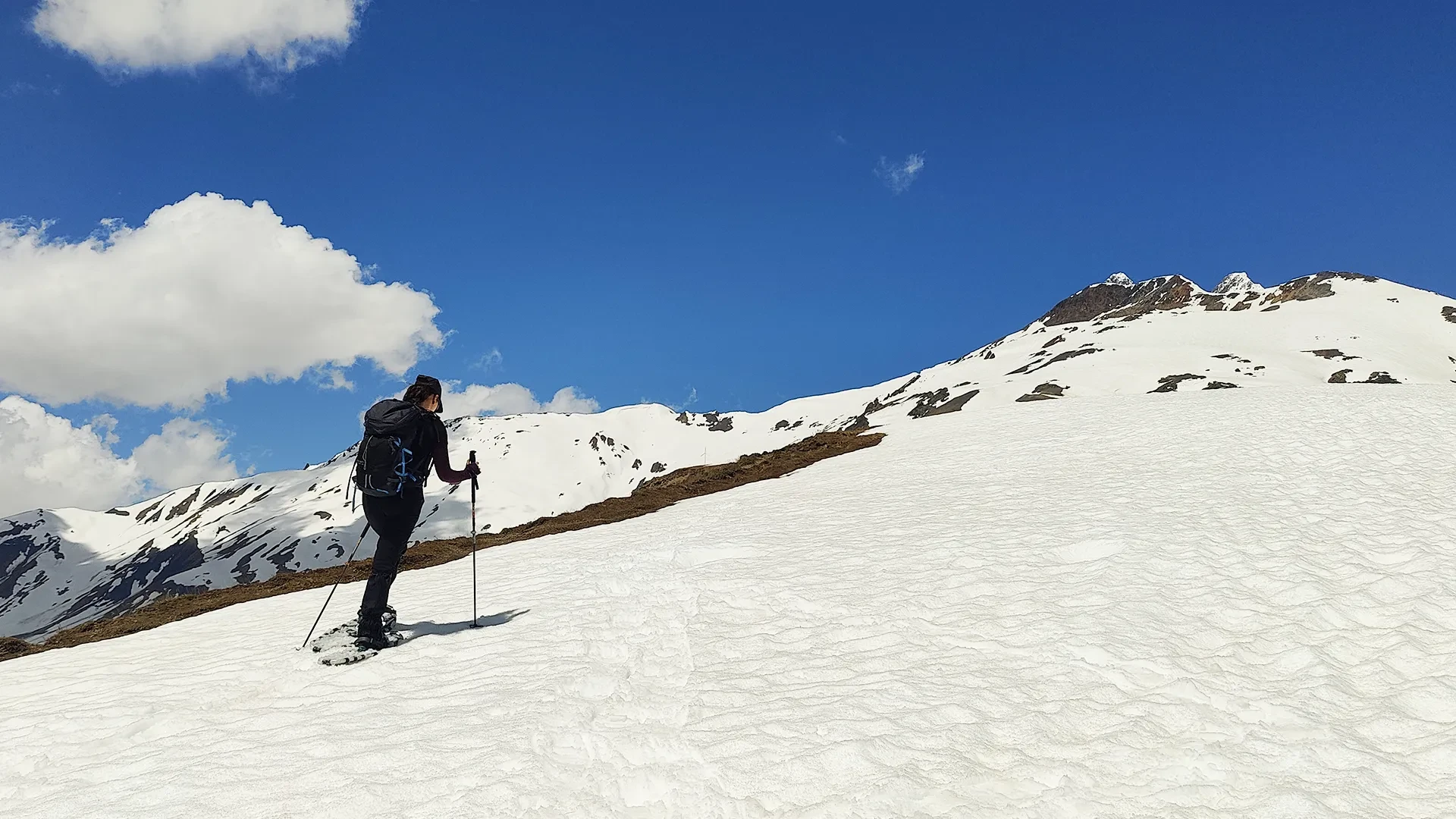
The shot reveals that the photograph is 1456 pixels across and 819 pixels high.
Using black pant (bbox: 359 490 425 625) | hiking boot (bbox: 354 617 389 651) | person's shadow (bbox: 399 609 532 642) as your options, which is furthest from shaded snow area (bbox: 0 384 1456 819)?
black pant (bbox: 359 490 425 625)

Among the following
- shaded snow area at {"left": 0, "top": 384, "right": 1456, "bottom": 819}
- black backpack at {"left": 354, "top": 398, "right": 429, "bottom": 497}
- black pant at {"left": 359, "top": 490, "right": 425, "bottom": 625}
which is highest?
black backpack at {"left": 354, "top": 398, "right": 429, "bottom": 497}

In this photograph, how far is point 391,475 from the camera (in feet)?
30.4

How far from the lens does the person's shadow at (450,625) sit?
10.5m

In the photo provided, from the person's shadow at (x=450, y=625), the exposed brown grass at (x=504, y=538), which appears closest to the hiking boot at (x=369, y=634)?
the person's shadow at (x=450, y=625)

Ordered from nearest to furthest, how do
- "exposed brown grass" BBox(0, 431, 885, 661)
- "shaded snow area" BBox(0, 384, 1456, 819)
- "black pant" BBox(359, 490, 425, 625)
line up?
1. "shaded snow area" BBox(0, 384, 1456, 819)
2. "black pant" BBox(359, 490, 425, 625)
3. "exposed brown grass" BBox(0, 431, 885, 661)

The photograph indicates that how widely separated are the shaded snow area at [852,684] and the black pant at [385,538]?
74 cm

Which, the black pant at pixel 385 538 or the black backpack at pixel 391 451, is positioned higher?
the black backpack at pixel 391 451

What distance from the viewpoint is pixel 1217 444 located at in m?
22.5

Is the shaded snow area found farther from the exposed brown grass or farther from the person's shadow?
the exposed brown grass

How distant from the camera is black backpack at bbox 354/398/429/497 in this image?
920 cm

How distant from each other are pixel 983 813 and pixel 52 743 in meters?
8.81

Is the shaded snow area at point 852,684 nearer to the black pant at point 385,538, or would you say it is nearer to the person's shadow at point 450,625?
the person's shadow at point 450,625

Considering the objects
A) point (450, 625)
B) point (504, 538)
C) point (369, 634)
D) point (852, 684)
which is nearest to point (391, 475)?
point (369, 634)

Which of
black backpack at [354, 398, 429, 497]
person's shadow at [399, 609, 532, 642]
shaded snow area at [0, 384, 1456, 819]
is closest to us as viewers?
shaded snow area at [0, 384, 1456, 819]
